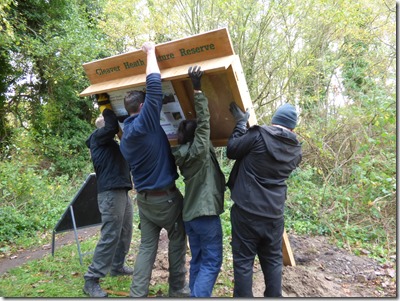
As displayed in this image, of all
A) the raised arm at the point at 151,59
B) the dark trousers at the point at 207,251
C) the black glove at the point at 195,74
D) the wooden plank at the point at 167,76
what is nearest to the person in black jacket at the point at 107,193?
the wooden plank at the point at 167,76

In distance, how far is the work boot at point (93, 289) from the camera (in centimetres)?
357

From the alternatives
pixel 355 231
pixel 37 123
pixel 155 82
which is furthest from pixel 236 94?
pixel 37 123

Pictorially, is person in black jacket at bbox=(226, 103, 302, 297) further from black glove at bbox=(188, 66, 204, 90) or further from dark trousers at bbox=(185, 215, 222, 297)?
black glove at bbox=(188, 66, 204, 90)

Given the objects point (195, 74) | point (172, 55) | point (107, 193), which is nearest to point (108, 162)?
point (107, 193)

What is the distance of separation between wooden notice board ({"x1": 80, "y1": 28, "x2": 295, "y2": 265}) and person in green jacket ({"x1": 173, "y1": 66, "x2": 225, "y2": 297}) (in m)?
0.30

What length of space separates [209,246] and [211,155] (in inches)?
34.6

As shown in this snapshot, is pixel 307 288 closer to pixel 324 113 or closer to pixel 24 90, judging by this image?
pixel 324 113

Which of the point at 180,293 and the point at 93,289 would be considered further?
the point at 93,289

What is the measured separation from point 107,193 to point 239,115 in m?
1.78

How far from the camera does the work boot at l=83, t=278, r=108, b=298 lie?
11.7 feet

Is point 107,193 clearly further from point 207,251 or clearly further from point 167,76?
point 167,76

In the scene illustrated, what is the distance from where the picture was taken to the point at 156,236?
11.2 feet

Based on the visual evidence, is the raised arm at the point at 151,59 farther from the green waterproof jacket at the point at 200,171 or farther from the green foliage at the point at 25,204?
the green foliage at the point at 25,204

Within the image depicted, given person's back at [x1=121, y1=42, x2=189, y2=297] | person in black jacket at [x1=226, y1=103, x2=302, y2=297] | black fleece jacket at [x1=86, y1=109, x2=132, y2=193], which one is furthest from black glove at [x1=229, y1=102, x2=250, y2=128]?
black fleece jacket at [x1=86, y1=109, x2=132, y2=193]
